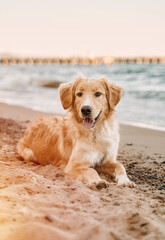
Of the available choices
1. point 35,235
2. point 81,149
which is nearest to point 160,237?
point 35,235

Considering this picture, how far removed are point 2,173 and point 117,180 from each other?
4.42ft

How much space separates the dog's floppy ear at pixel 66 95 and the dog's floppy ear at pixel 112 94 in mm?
470

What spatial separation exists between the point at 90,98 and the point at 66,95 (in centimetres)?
43

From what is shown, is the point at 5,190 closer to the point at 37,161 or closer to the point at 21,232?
the point at 21,232

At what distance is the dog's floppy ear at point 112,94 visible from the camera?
4.14 m

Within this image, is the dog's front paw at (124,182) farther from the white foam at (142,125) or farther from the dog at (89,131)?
the white foam at (142,125)

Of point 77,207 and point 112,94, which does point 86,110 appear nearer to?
point 112,94

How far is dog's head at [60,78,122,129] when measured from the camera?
3.86 m

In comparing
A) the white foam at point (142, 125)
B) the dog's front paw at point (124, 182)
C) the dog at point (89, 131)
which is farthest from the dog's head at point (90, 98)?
the white foam at point (142, 125)

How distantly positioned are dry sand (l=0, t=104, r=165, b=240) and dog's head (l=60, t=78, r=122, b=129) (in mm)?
789

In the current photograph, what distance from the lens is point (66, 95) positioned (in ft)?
13.8

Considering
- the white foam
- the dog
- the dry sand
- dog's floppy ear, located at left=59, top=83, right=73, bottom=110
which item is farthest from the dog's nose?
the white foam

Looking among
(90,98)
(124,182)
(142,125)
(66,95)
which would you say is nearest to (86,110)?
(90,98)

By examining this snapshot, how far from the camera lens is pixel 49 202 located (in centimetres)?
271
